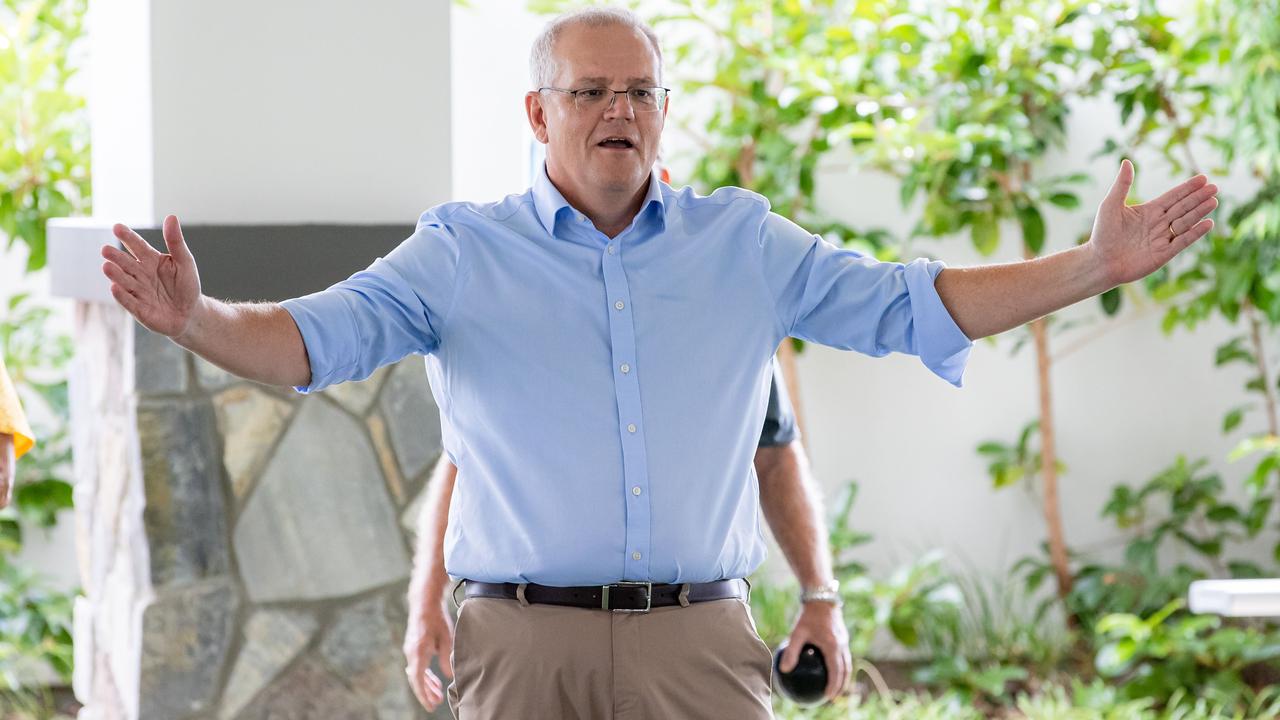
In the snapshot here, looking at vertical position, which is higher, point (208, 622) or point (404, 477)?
point (404, 477)

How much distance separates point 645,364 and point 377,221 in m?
1.29

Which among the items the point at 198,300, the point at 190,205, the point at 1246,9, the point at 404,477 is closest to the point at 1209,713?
the point at 1246,9

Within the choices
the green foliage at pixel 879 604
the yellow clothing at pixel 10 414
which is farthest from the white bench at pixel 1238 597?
the green foliage at pixel 879 604

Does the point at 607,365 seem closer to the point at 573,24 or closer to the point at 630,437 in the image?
the point at 630,437

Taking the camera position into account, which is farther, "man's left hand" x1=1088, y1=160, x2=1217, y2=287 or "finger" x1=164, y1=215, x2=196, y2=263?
"man's left hand" x1=1088, y1=160, x2=1217, y2=287

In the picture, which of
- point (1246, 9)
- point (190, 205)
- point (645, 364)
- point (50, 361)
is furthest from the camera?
point (50, 361)

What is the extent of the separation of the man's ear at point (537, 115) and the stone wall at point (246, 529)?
114cm

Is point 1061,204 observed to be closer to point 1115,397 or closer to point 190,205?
point 1115,397

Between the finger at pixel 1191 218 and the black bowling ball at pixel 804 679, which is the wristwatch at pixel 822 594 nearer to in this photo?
the black bowling ball at pixel 804 679

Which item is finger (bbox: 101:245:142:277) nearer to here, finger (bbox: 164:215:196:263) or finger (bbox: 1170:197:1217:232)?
finger (bbox: 164:215:196:263)

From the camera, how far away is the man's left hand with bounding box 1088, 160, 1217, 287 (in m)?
1.53

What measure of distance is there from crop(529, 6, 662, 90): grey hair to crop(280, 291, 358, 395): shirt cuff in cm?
38

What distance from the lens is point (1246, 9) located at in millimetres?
3486

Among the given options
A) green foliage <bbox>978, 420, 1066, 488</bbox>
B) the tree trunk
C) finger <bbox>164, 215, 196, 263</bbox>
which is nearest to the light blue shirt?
finger <bbox>164, 215, 196, 263</bbox>
